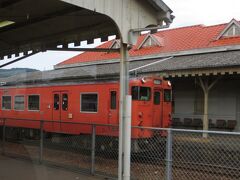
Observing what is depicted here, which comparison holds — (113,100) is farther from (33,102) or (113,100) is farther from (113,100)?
(33,102)

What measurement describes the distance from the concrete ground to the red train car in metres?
2.36

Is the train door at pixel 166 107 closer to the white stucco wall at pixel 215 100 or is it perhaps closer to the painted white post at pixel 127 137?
the white stucco wall at pixel 215 100

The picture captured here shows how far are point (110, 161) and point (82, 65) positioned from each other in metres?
20.3

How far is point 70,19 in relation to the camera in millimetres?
8508

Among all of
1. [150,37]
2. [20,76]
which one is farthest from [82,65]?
[20,76]

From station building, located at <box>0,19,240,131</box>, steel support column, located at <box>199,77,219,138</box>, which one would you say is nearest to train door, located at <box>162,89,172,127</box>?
station building, located at <box>0,19,240,131</box>

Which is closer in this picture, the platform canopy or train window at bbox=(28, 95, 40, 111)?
the platform canopy

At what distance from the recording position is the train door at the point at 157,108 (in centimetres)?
1448

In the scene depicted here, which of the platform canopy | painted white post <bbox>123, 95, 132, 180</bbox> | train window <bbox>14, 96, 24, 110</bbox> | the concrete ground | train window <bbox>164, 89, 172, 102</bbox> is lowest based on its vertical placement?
the concrete ground

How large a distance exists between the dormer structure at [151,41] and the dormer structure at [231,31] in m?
4.81

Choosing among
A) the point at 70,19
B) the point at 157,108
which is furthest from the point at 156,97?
the point at 70,19

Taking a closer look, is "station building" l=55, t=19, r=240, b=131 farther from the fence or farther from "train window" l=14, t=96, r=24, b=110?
the fence

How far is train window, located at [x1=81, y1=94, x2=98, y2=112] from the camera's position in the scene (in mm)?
14320

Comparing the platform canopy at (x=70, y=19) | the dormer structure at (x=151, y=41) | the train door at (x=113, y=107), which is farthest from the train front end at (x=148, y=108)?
the dormer structure at (x=151, y=41)
